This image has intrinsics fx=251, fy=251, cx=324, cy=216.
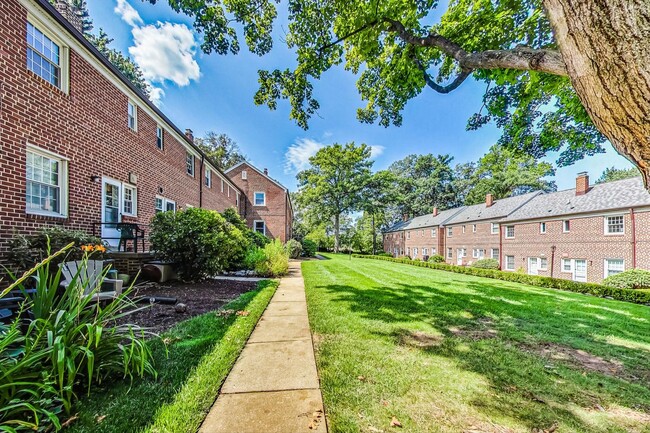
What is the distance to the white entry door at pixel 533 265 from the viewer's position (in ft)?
66.3

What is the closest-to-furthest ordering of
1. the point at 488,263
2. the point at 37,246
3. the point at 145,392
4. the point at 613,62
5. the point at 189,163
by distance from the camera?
1. the point at 613,62
2. the point at 145,392
3. the point at 37,246
4. the point at 189,163
5. the point at 488,263

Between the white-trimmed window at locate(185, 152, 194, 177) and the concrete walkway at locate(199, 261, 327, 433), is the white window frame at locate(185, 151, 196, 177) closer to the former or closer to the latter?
the white-trimmed window at locate(185, 152, 194, 177)

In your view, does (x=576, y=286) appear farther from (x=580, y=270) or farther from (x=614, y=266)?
(x=580, y=270)

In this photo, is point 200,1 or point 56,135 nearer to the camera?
point 200,1

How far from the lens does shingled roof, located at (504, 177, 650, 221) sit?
15322mm

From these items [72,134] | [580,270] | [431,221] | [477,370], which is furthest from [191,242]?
[431,221]

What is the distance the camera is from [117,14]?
6996 mm

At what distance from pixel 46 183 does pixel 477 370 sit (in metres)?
9.04

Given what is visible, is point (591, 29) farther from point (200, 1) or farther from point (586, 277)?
point (586, 277)

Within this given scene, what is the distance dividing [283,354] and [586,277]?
2292 centimetres

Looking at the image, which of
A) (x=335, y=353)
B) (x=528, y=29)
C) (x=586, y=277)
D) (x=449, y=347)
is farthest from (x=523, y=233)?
(x=335, y=353)

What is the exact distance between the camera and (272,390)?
7.68 ft

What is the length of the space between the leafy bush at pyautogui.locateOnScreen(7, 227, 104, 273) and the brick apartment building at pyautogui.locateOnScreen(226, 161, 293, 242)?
62.4 ft

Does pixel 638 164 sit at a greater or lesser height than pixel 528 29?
lesser
